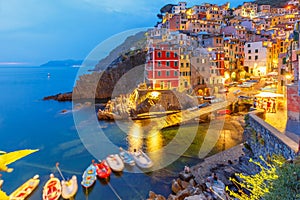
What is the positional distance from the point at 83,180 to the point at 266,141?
318 inches

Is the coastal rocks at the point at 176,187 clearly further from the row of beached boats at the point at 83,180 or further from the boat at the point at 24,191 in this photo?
the boat at the point at 24,191

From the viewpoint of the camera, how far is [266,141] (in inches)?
235

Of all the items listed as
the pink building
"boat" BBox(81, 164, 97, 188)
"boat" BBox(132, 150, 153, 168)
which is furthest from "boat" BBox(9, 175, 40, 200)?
the pink building

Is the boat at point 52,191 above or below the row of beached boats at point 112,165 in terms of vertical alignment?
below

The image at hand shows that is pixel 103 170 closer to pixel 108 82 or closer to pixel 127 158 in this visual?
pixel 127 158

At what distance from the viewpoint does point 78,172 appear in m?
11.8

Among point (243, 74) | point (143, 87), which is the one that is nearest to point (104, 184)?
point (143, 87)

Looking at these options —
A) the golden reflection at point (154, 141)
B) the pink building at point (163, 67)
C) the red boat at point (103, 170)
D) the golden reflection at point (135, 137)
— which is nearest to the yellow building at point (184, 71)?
the pink building at point (163, 67)

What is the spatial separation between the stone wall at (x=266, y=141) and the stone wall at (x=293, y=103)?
1141 millimetres

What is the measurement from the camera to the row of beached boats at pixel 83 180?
912cm

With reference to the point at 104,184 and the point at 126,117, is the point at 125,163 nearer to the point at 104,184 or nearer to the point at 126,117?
the point at 104,184

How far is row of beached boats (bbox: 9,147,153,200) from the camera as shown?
9.12 m

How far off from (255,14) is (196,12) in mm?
17790

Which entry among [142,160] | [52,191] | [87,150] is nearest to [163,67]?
[87,150]
